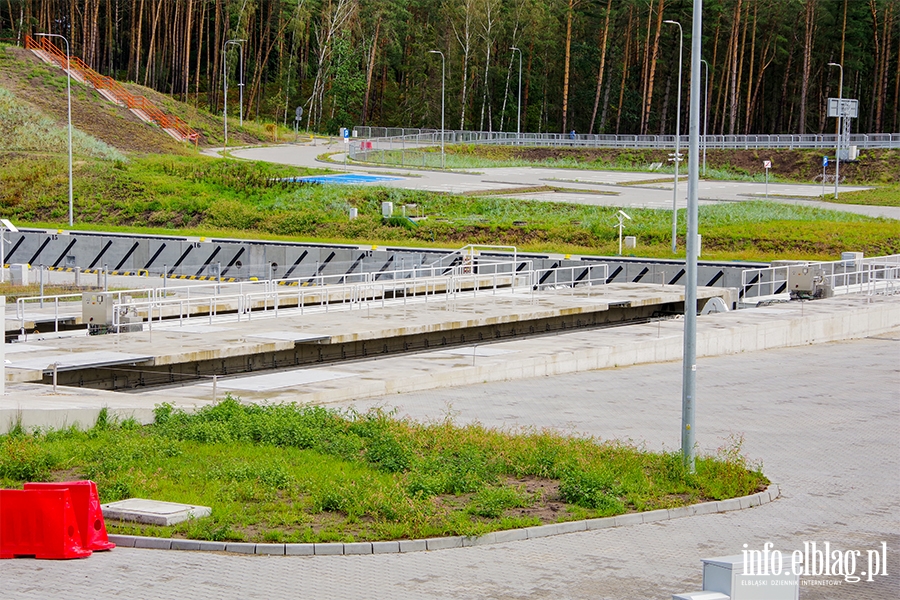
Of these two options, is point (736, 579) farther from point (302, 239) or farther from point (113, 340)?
point (302, 239)

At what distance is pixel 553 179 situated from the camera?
2840 inches

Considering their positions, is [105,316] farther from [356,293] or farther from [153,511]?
Answer: [153,511]

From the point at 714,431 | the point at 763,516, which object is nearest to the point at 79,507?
the point at 763,516

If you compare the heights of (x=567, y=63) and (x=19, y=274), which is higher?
(x=567, y=63)

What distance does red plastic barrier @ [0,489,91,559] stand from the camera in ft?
35.6

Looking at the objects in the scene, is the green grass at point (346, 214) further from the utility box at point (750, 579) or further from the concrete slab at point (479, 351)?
the utility box at point (750, 579)

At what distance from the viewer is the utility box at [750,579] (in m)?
7.97

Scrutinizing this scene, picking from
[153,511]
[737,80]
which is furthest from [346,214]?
[737,80]

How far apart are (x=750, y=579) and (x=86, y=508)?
628 cm

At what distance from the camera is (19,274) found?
40.8 meters

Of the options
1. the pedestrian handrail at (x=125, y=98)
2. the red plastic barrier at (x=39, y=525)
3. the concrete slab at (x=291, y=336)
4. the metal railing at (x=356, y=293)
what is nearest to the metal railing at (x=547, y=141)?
the pedestrian handrail at (x=125, y=98)

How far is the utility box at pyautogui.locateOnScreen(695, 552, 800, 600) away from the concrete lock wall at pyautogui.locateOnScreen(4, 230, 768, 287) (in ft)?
101

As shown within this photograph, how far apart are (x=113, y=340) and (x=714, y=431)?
12.9 meters

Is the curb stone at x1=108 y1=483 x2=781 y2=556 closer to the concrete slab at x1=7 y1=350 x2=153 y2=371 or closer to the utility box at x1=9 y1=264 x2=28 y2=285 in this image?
the concrete slab at x1=7 y1=350 x2=153 y2=371
